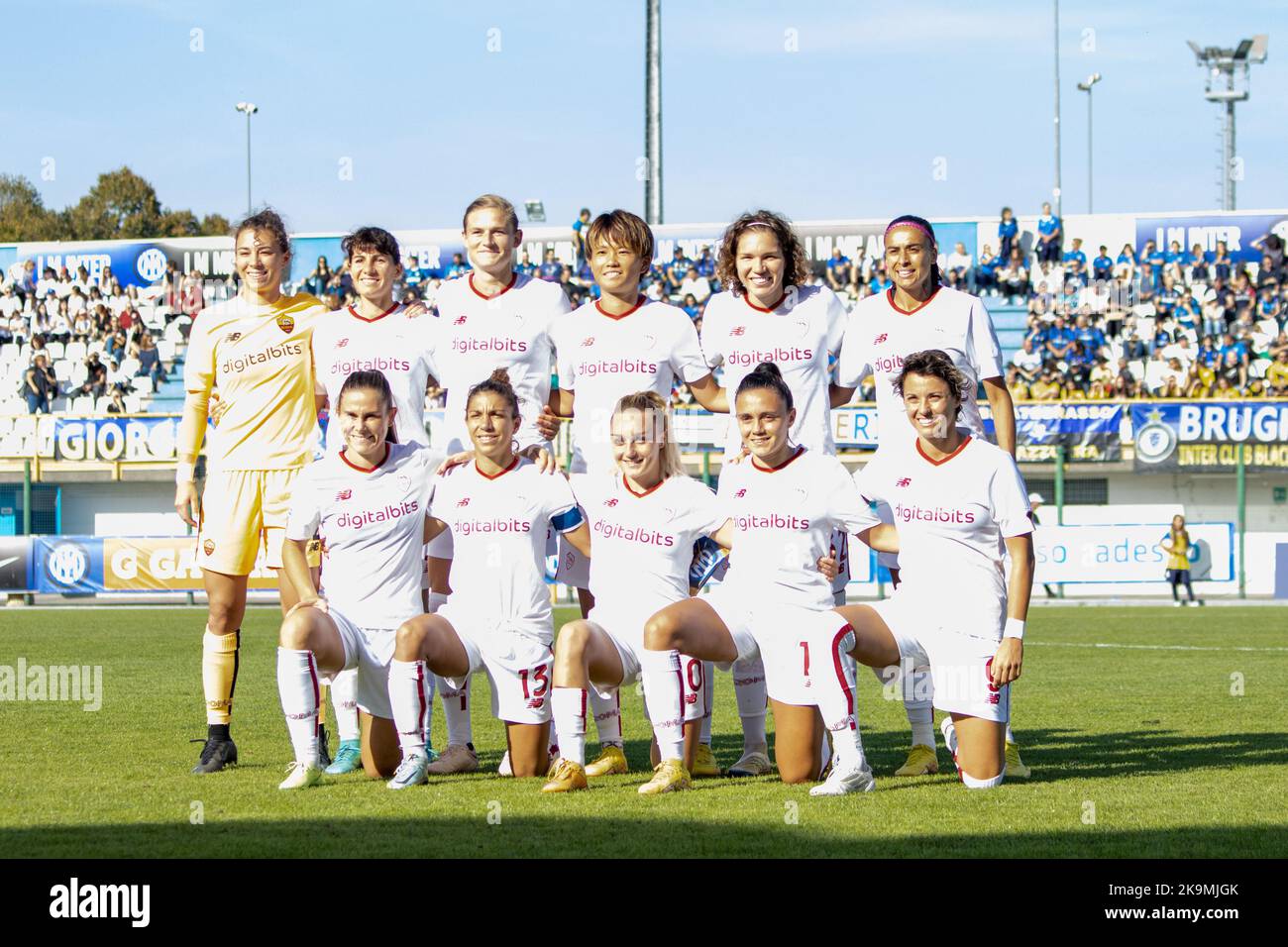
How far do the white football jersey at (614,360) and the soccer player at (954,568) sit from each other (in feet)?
3.86

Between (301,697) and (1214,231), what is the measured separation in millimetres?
29387

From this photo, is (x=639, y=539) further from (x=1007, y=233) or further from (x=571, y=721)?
(x=1007, y=233)

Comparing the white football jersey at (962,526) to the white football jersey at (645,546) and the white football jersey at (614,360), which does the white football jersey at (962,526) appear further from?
the white football jersey at (614,360)

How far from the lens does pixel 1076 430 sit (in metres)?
27.4

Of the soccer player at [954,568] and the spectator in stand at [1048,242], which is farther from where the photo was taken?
the spectator in stand at [1048,242]

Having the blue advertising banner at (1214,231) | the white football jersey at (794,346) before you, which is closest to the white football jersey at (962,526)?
the white football jersey at (794,346)

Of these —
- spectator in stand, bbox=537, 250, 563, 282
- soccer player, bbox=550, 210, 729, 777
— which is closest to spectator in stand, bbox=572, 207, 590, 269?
spectator in stand, bbox=537, 250, 563, 282

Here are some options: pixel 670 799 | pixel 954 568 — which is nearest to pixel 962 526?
pixel 954 568

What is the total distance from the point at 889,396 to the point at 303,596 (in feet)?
8.98

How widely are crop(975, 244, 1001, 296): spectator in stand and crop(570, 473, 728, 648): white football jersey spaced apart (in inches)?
1052

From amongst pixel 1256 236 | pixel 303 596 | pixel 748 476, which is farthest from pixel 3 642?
pixel 1256 236

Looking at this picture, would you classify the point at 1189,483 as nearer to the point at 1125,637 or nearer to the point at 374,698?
the point at 1125,637

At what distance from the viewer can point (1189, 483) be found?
28.1 meters

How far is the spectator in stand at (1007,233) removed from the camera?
32500 millimetres
